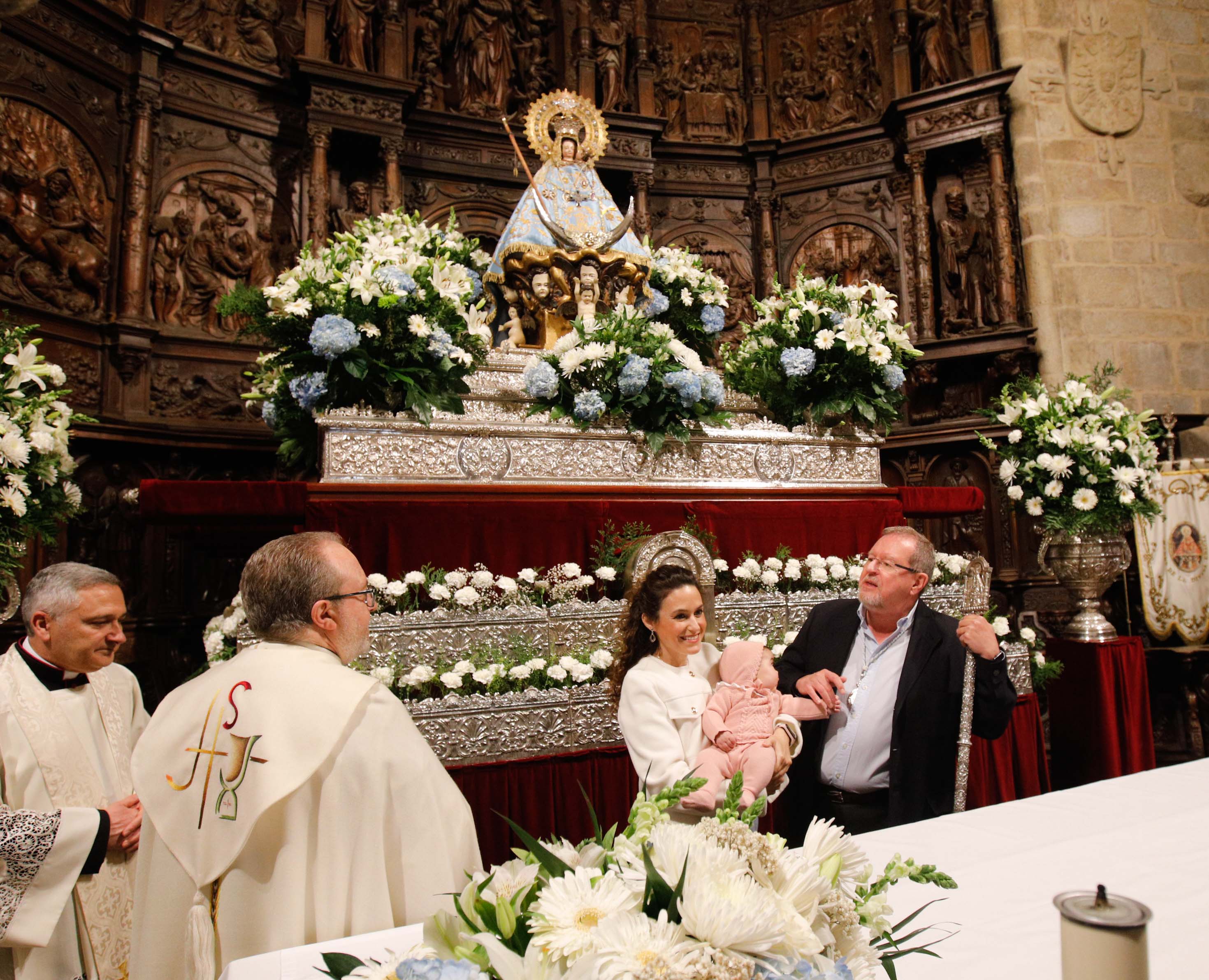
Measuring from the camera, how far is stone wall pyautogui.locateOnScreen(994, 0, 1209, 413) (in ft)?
29.9

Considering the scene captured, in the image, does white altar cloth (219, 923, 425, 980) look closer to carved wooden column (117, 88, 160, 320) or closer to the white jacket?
the white jacket

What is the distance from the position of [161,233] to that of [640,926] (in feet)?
28.6

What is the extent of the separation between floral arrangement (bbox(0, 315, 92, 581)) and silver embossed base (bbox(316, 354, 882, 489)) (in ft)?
3.66

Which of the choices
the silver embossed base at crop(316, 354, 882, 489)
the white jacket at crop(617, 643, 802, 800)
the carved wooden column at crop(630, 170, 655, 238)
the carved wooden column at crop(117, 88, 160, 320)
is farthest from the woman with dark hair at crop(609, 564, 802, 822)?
the carved wooden column at crop(630, 170, 655, 238)

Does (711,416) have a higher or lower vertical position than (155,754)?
higher

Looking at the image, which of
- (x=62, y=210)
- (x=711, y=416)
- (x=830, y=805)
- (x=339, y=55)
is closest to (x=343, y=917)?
(x=830, y=805)

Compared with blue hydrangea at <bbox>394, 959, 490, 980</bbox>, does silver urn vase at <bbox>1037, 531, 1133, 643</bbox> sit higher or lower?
higher

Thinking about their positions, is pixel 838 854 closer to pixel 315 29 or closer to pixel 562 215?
pixel 562 215

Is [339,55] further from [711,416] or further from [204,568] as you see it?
[711,416]

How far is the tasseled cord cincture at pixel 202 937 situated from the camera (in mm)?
1743

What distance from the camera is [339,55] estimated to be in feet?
29.0

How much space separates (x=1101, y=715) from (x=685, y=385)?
11.2ft

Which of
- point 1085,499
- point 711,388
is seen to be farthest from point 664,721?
point 1085,499

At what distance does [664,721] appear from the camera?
8.98ft
